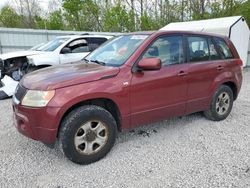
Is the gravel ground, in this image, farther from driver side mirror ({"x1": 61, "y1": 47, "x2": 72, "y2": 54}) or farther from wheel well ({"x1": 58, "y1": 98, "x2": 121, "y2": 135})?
driver side mirror ({"x1": 61, "y1": 47, "x2": 72, "y2": 54})

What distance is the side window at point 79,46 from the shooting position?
8.00 metres

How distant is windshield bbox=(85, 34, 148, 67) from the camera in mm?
3613

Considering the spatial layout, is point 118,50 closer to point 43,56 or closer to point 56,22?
point 43,56

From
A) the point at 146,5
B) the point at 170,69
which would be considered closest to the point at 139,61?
the point at 170,69

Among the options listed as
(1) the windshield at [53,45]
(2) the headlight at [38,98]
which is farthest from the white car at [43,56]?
(2) the headlight at [38,98]

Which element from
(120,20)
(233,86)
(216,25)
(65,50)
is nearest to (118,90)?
(233,86)

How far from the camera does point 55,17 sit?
79.7ft

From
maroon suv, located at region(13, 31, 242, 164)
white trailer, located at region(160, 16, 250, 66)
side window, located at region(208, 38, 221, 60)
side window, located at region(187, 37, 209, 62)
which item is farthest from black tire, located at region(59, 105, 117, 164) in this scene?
white trailer, located at region(160, 16, 250, 66)

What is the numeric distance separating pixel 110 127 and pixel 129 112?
0.35m

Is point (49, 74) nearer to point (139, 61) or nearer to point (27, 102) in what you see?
point (27, 102)

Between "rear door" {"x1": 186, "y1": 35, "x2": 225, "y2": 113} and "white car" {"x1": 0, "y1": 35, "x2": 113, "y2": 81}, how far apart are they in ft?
14.8

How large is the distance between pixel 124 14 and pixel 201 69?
1769cm

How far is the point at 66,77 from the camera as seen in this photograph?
123 inches

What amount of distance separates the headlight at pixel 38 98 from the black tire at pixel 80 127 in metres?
0.33
